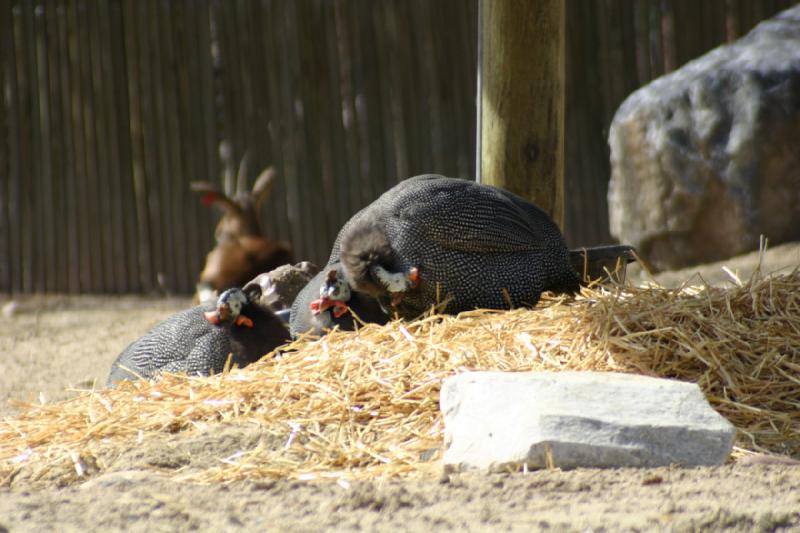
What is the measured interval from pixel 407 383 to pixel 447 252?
917 millimetres

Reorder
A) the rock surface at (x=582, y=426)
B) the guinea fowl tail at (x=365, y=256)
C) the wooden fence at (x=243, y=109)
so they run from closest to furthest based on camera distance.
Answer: the rock surface at (x=582, y=426) < the guinea fowl tail at (x=365, y=256) < the wooden fence at (x=243, y=109)

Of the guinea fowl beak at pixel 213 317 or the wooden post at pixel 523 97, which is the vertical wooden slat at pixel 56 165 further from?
the guinea fowl beak at pixel 213 317

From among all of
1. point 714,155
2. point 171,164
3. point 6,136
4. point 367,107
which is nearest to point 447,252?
point 714,155

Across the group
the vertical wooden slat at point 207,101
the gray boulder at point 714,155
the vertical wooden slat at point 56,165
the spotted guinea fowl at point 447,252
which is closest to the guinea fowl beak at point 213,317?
the spotted guinea fowl at point 447,252

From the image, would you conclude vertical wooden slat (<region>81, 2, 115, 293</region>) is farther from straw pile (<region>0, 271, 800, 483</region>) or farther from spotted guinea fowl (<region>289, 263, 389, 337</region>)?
straw pile (<region>0, 271, 800, 483</region>)

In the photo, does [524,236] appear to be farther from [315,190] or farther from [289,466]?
[315,190]

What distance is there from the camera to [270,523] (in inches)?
83.6

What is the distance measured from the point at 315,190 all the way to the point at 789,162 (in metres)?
4.03

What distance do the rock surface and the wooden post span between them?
2096 millimetres

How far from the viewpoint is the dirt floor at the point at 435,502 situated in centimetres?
208

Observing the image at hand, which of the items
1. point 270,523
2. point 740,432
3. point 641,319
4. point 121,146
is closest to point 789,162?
point 641,319

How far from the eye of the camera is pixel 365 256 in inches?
154

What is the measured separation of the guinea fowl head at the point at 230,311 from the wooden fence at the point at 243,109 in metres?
4.56

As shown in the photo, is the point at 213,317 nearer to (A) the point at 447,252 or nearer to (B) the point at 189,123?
(A) the point at 447,252
